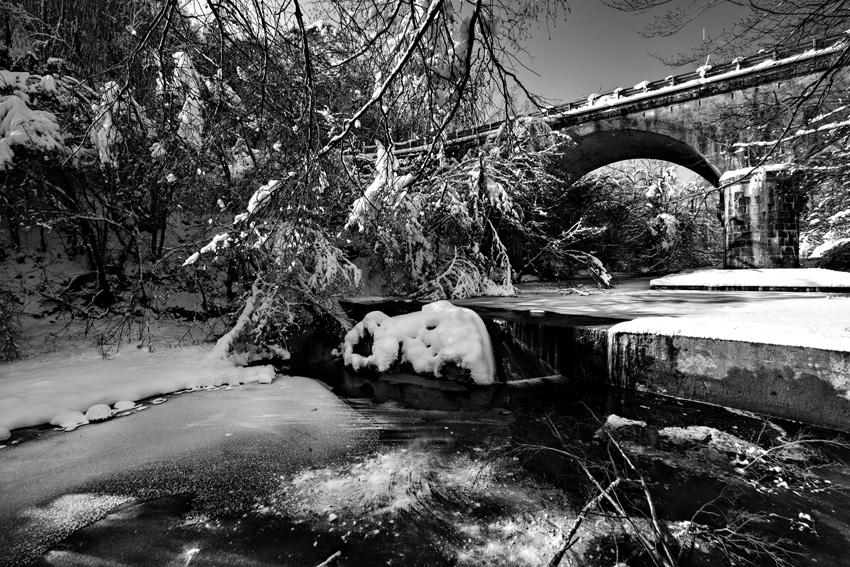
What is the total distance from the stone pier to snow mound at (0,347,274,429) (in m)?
14.9

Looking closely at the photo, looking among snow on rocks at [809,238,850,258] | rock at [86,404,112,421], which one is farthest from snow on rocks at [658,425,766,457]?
snow on rocks at [809,238,850,258]

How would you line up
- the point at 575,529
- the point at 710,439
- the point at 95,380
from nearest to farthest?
the point at 575,529
the point at 710,439
the point at 95,380

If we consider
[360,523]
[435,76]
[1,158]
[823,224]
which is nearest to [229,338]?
[1,158]

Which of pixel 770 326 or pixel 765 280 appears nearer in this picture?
pixel 770 326

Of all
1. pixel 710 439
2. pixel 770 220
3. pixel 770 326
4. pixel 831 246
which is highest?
pixel 770 220

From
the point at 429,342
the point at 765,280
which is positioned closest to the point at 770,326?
the point at 429,342

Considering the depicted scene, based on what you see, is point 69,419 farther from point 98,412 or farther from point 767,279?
point 767,279

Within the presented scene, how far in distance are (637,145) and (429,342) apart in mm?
14538

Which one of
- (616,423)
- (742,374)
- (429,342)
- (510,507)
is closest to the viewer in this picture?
(510,507)

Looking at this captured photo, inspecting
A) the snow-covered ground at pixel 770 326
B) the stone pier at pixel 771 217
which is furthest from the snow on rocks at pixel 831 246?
the snow-covered ground at pixel 770 326

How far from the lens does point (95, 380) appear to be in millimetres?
5652

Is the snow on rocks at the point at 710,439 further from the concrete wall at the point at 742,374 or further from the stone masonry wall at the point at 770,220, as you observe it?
the stone masonry wall at the point at 770,220

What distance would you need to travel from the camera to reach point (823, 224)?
1402 cm

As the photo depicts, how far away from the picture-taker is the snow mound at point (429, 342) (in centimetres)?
616
